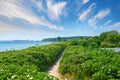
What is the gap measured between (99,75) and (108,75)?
66 cm

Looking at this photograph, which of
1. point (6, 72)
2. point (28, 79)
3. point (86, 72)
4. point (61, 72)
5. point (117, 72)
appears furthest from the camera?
point (61, 72)

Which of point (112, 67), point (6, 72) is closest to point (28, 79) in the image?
point (6, 72)

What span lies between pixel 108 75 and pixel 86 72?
301 centimetres

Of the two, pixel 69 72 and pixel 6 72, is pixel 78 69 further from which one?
pixel 6 72

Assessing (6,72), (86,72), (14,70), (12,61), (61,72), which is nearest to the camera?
(6,72)

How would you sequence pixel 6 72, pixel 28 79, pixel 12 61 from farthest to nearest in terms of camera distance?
pixel 12 61 → pixel 6 72 → pixel 28 79

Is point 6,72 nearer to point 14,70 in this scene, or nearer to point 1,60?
point 14,70

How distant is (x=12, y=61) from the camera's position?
20922mm

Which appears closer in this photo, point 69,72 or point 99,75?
point 99,75

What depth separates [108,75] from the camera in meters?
16.7

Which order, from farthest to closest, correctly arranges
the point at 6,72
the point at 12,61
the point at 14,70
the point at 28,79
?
the point at 12,61 → the point at 14,70 → the point at 6,72 → the point at 28,79

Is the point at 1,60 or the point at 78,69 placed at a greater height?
the point at 1,60

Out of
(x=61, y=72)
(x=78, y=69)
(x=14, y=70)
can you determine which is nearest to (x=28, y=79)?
(x=14, y=70)

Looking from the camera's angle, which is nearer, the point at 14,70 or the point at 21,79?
the point at 21,79
